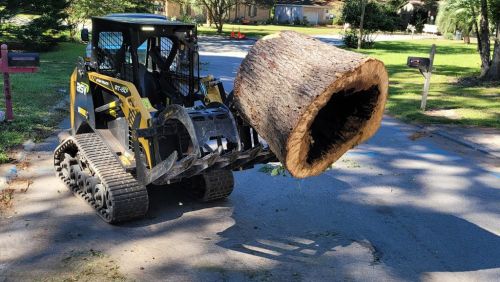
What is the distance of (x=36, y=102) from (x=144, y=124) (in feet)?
25.5

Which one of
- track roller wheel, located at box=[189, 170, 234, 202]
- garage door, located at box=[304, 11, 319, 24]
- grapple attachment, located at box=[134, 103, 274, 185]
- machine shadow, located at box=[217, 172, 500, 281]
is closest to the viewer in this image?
grapple attachment, located at box=[134, 103, 274, 185]

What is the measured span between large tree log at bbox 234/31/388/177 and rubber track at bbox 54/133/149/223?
161 cm

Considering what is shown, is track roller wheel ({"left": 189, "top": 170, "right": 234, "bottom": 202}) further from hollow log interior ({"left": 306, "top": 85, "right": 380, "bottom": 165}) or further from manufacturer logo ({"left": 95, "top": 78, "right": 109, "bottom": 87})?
hollow log interior ({"left": 306, "top": 85, "right": 380, "bottom": 165})

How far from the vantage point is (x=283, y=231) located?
593cm

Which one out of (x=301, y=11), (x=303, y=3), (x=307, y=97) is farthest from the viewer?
(x=303, y=3)

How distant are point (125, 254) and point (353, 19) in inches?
1327

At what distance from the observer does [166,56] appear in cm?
698

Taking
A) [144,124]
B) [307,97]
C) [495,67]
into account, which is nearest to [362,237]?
[307,97]

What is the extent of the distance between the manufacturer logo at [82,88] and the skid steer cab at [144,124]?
0.01 m

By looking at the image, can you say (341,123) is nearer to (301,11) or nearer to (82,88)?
(82,88)

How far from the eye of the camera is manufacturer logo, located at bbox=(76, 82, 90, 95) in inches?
263

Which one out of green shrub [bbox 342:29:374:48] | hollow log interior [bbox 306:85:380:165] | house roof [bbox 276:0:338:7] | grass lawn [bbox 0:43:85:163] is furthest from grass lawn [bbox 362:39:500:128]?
house roof [bbox 276:0:338:7]

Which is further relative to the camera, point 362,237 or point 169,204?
point 169,204

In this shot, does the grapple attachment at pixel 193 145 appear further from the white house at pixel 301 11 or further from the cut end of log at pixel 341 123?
the white house at pixel 301 11
